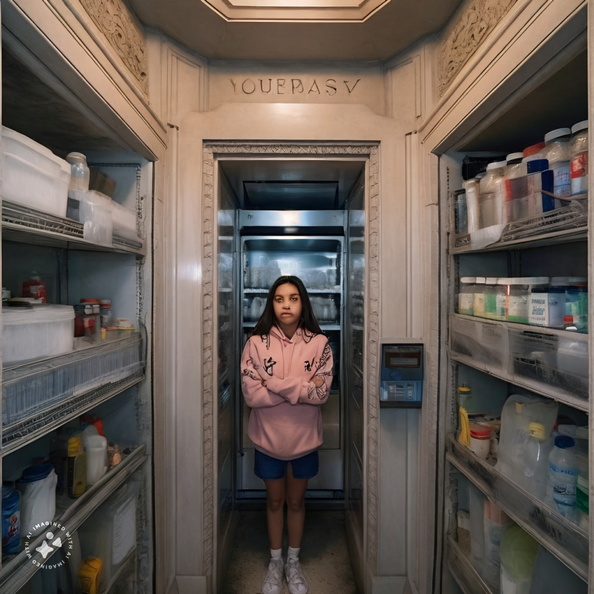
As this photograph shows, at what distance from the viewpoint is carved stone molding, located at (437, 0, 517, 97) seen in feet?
3.69

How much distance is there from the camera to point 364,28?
147 cm

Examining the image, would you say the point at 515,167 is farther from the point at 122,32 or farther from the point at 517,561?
the point at 122,32

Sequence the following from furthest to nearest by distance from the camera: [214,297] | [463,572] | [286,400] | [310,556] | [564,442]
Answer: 1. [310,556]
2. [286,400]
3. [214,297]
4. [463,572]
5. [564,442]

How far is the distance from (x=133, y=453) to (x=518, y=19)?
6.07 ft

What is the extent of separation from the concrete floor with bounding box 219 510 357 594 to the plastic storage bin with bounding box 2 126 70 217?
1.93 m

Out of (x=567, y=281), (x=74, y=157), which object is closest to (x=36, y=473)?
(x=74, y=157)

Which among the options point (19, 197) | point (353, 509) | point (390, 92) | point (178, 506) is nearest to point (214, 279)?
point (19, 197)

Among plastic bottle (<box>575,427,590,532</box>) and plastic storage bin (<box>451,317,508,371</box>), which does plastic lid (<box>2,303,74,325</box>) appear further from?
plastic bottle (<box>575,427,590,532</box>)

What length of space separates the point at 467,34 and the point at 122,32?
1.24 m

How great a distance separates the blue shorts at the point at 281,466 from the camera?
1.82 meters

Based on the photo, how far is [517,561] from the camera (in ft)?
3.65

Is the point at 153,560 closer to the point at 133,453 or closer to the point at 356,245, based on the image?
the point at 133,453

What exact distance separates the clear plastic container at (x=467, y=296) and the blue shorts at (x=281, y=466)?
42.2 inches

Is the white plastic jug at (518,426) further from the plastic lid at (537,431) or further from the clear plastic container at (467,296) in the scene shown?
the clear plastic container at (467,296)
